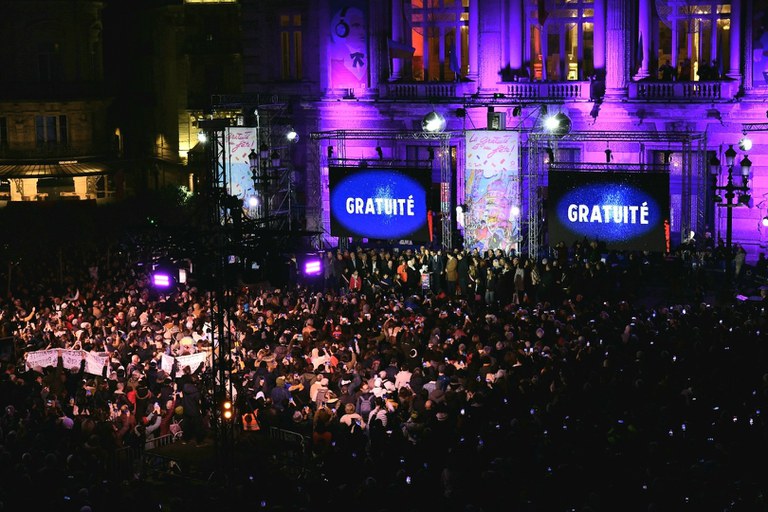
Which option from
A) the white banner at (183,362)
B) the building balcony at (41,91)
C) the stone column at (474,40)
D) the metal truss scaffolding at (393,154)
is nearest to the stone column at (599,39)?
the stone column at (474,40)

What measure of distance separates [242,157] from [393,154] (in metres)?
5.08

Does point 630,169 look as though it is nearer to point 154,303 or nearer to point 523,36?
point 523,36

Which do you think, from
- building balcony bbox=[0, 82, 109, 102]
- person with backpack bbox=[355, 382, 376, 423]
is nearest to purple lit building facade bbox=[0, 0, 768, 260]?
person with backpack bbox=[355, 382, 376, 423]

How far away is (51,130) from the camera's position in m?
58.5

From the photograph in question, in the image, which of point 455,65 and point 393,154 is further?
point 393,154

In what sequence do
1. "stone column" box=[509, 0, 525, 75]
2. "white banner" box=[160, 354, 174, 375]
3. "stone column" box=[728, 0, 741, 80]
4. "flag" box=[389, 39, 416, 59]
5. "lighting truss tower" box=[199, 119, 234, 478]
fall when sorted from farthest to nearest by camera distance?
"flag" box=[389, 39, 416, 59]
"stone column" box=[509, 0, 525, 75]
"stone column" box=[728, 0, 741, 80]
"white banner" box=[160, 354, 174, 375]
"lighting truss tower" box=[199, 119, 234, 478]

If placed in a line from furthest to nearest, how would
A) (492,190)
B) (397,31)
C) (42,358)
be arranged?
(397,31), (492,190), (42,358)

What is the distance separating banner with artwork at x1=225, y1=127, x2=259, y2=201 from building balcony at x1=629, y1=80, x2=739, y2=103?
450 inches

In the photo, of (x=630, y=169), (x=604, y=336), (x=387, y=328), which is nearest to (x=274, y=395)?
(x=387, y=328)

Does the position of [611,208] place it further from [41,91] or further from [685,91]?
[41,91]

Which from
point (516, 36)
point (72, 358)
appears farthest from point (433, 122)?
point (72, 358)

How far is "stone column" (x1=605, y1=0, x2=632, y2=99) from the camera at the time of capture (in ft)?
124

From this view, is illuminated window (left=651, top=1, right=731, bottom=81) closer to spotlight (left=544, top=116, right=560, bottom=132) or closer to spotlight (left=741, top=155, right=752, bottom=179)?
spotlight (left=544, top=116, right=560, bottom=132)

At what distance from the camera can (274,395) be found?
23438mm
